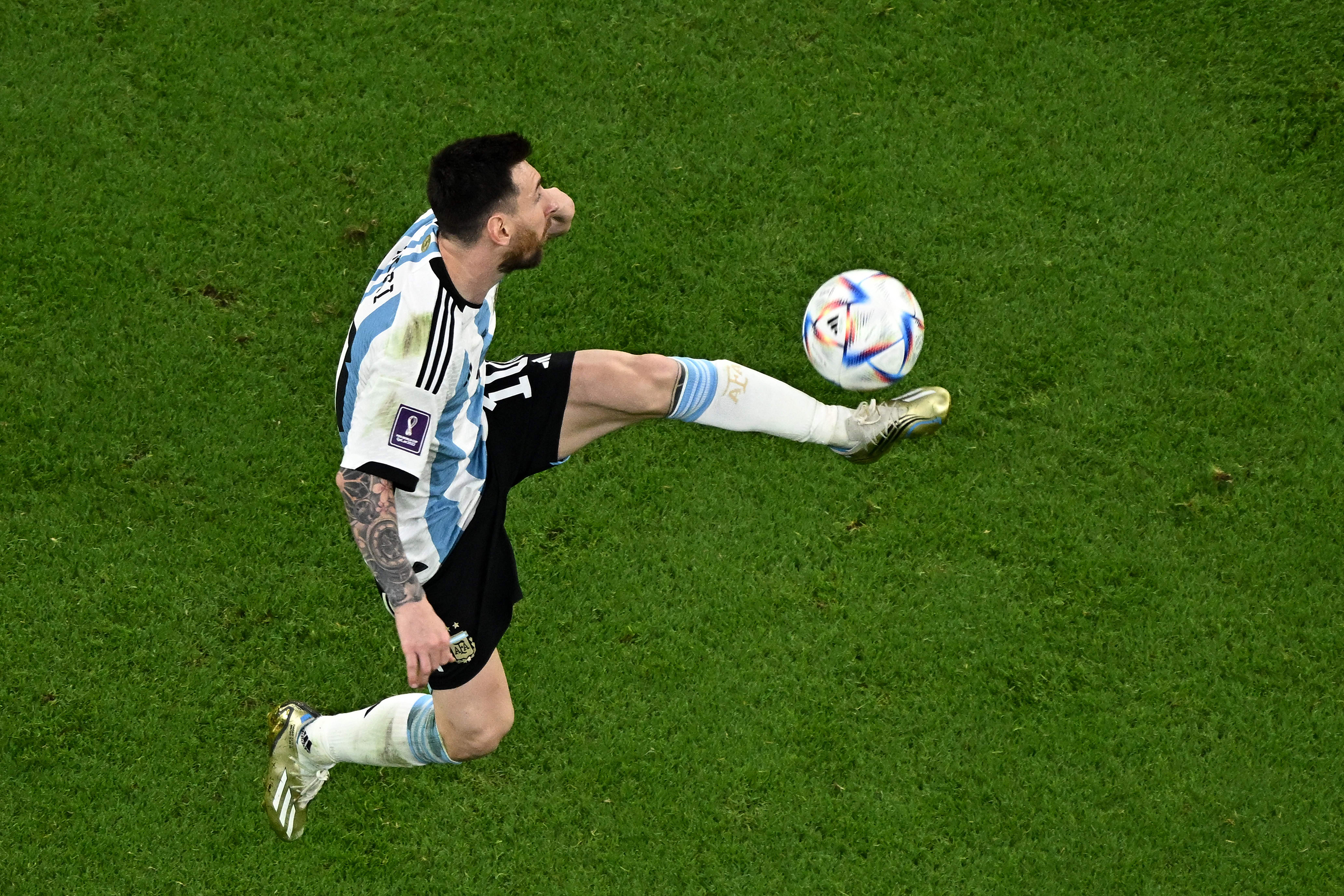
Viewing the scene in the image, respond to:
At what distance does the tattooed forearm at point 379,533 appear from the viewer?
3.75m

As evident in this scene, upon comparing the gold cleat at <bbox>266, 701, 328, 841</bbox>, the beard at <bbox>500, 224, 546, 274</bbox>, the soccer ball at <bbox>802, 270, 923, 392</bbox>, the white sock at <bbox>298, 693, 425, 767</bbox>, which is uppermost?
the beard at <bbox>500, 224, 546, 274</bbox>

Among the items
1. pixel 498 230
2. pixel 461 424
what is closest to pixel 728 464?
pixel 461 424

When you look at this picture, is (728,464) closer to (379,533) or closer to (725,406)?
(725,406)

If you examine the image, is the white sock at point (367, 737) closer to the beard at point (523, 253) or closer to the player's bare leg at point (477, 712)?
the player's bare leg at point (477, 712)

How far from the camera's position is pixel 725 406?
4.68 metres

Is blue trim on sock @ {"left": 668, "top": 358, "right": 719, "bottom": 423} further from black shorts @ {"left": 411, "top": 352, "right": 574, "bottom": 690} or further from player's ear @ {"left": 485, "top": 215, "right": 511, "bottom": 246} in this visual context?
player's ear @ {"left": 485, "top": 215, "right": 511, "bottom": 246}

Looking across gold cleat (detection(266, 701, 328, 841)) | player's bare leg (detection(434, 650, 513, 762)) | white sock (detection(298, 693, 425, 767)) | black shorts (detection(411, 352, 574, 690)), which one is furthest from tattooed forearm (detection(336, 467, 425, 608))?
gold cleat (detection(266, 701, 328, 841))

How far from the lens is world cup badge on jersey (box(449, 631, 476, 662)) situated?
14.0ft

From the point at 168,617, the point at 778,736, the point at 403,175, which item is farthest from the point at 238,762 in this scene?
the point at 403,175

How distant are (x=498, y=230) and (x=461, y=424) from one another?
70 cm

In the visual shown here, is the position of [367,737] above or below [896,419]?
below

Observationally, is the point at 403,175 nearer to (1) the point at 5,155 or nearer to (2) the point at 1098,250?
(1) the point at 5,155

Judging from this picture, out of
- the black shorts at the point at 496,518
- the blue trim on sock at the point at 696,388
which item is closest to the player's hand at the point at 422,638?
the black shorts at the point at 496,518

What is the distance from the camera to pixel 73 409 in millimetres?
5555
